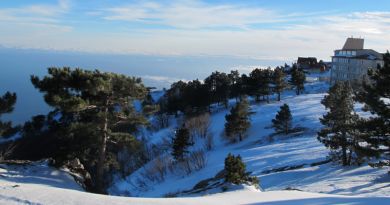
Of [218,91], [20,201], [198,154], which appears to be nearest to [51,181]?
[20,201]

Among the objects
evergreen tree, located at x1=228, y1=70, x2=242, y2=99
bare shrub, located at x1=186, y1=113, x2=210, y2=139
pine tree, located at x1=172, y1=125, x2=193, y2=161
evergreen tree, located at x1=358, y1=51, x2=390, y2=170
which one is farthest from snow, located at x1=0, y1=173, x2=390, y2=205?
evergreen tree, located at x1=228, y1=70, x2=242, y2=99

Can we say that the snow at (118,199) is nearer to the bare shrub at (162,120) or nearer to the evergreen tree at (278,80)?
the evergreen tree at (278,80)

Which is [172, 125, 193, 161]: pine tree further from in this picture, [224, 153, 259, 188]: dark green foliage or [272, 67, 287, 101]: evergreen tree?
[224, 153, 259, 188]: dark green foliage

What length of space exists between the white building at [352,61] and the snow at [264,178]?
99.6 feet

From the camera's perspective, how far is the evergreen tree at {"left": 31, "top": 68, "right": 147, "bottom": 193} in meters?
24.5

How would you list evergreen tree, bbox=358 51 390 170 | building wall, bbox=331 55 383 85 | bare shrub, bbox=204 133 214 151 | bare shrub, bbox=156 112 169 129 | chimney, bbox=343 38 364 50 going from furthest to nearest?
chimney, bbox=343 38 364 50, building wall, bbox=331 55 383 85, bare shrub, bbox=156 112 169 129, bare shrub, bbox=204 133 214 151, evergreen tree, bbox=358 51 390 170

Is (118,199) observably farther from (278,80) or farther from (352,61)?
(352,61)

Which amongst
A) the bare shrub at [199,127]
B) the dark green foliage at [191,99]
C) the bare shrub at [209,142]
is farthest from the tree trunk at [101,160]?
the dark green foliage at [191,99]

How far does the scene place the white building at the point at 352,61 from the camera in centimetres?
11331

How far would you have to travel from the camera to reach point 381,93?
1062 inches

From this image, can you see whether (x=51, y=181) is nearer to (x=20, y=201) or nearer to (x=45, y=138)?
(x=20, y=201)

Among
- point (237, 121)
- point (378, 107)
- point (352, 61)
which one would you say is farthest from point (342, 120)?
point (352, 61)

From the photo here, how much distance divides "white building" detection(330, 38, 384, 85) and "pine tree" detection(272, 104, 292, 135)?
5116 centimetres

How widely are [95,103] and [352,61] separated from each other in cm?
10280
